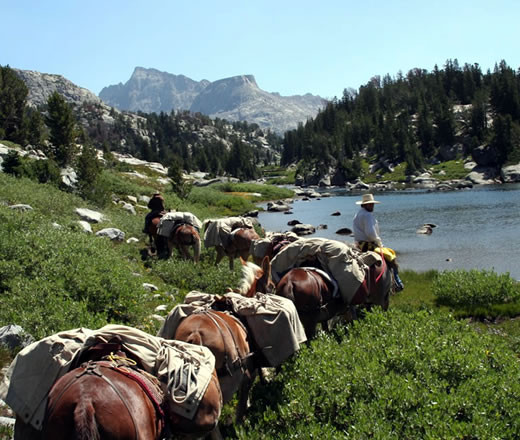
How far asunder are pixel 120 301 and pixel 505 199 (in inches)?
2045

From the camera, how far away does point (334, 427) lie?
5.55 m

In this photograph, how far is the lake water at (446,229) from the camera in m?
23.6

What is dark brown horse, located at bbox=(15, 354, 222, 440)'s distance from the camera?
11.5ft

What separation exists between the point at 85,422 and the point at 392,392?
4279 mm

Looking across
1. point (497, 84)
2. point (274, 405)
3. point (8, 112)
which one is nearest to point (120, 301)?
point (274, 405)

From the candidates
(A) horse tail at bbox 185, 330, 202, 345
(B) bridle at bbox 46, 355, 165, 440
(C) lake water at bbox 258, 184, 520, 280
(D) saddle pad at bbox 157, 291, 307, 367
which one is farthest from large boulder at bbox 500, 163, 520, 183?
(B) bridle at bbox 46, 355, 165, 440

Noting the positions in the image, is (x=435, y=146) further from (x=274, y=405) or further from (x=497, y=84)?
(x=274, y=405)

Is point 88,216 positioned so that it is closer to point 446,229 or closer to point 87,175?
point 87,175

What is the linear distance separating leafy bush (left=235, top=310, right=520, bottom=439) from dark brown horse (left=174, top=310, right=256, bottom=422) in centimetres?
61

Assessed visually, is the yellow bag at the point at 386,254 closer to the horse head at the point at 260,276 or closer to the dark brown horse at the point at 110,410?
the horse head at the point at 260,276

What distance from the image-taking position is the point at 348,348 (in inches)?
309

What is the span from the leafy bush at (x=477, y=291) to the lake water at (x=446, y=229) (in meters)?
6.42

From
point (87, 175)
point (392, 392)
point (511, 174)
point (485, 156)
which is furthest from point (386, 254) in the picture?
point (485, 156)

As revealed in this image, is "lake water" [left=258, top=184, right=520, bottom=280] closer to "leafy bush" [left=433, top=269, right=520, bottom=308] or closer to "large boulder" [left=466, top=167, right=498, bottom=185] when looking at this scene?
"leafy bush" [left=433, top=269, right=520, bottom=308]
